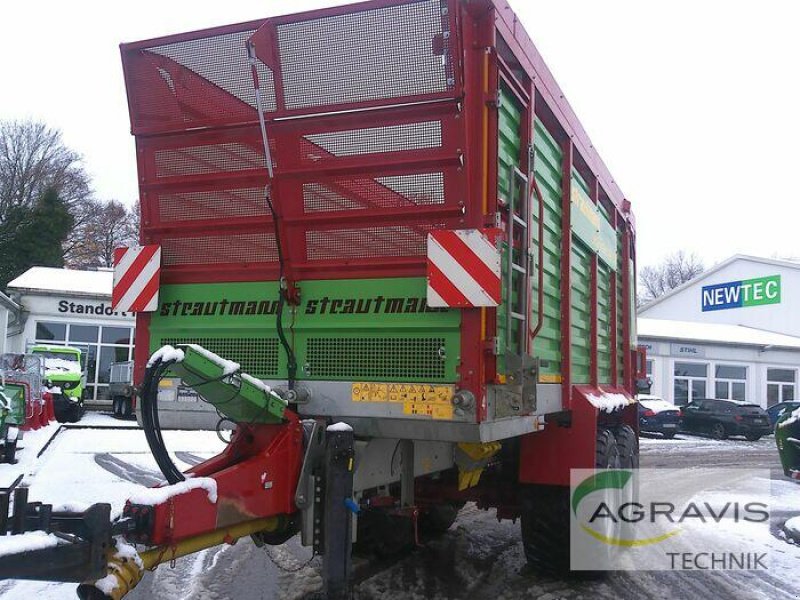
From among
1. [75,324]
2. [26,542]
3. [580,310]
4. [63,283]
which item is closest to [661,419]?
[580,310]

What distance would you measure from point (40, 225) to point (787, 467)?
37004mm

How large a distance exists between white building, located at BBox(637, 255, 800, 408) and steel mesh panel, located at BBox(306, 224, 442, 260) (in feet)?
85.2

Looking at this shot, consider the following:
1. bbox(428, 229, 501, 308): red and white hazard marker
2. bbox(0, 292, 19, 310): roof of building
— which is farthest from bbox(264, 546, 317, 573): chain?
bbox(0, 292, 19, 310): roof of building

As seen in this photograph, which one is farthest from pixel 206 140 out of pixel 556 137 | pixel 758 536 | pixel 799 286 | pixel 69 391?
pixel 799 286

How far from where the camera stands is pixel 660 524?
7926mm

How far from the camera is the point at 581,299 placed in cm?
572

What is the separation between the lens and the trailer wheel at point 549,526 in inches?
204

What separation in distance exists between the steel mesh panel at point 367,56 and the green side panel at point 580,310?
2.16 m

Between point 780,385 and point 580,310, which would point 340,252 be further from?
point 780,385

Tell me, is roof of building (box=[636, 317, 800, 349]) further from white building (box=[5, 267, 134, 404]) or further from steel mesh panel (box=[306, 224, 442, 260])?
steel mesh panel (box=[306, 224, 442, 260])

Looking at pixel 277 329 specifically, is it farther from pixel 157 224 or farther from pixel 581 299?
pixel 581 299

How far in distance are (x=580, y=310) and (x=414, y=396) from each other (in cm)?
250

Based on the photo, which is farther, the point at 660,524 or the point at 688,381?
the point at 688,381

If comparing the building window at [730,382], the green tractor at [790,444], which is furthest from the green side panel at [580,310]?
the building window at [730,382]
